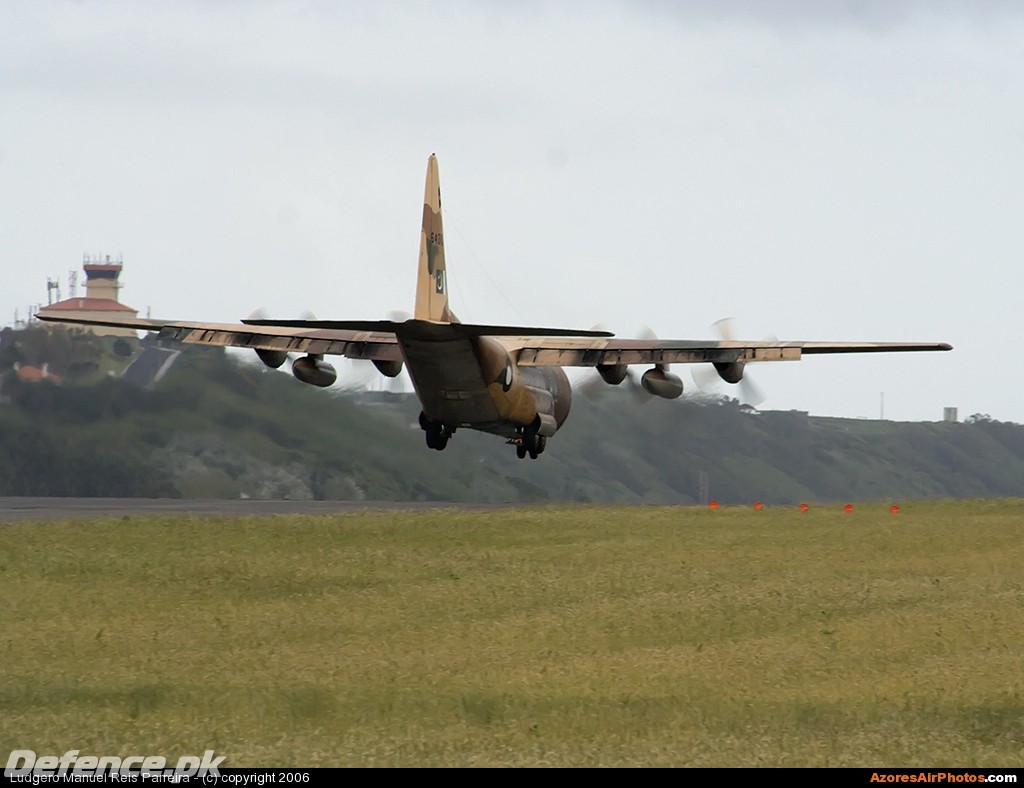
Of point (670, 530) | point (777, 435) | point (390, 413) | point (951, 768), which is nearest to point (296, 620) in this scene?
point (951, 768)

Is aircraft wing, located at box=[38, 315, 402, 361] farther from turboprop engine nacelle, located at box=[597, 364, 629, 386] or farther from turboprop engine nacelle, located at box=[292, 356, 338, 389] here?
turboprop engine nacelle, located at box=[597, 364, 629, 386]

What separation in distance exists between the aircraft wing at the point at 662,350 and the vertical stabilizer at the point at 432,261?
2.92 metres

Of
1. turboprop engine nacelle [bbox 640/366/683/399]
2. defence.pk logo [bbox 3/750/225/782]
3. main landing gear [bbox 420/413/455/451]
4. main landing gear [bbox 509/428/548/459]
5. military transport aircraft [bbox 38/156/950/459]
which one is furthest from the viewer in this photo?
main landing gear [bbox 509/428/548/459]

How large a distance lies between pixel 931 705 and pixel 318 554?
18.1m

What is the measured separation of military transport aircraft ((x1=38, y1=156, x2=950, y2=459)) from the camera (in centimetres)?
4400

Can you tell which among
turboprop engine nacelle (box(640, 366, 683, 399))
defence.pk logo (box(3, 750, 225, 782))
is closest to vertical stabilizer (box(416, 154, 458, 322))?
turboprop engine nacelle (box(640, 366, 683, 399))

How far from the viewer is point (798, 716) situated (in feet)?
61.1

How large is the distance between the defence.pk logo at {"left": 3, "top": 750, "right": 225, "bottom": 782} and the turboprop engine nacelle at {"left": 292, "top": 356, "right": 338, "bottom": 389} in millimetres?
31409

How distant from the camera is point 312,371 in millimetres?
47062

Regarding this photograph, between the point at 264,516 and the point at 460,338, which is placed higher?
the point at 460,338

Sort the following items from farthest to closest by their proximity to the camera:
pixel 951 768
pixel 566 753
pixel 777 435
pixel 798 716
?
pixel 777 435 < pixel 798 716 < pixel 566 753 < pixel 951 768

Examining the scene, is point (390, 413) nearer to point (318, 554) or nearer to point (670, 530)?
point (670, 530)

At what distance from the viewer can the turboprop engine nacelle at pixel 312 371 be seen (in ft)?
154

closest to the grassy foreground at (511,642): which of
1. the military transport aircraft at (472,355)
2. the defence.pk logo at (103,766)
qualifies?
the defence.pk logo at (103,766)
